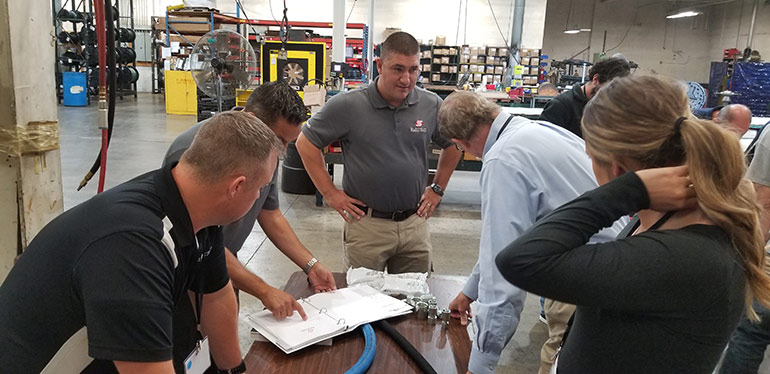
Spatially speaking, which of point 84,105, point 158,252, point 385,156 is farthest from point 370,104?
point 84,105

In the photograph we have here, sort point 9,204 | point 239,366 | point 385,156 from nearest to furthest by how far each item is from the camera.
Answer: point 239,366
point 9,204
point 385,156

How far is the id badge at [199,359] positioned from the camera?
1256 millimetres

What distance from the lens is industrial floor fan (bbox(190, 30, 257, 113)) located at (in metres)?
4.23

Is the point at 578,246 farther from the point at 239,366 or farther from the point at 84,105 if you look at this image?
the point at 84,105

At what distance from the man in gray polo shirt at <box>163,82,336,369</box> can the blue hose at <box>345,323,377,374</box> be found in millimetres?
217

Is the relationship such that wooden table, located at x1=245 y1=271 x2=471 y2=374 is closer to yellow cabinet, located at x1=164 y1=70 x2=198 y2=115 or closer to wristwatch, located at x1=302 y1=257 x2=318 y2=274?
wristwatch, located at x1=302 y1=257 x2=318 y2=274

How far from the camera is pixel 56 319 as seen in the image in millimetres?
894

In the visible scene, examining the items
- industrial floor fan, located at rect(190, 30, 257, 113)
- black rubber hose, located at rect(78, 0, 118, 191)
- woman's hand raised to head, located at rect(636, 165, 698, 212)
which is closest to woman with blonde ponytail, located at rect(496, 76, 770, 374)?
woman's hand raised to head, located at rect(636, 165, 698, 212)

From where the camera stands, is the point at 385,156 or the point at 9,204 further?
the point at 385,156

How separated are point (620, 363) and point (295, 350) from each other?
842 millimetres

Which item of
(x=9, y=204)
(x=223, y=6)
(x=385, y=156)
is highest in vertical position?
(x=223, y=6)

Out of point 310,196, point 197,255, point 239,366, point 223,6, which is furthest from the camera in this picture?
point 223,6

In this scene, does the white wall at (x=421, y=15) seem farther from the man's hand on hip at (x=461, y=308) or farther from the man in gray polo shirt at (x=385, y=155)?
the man's hand on hip at (x=461, y=308)

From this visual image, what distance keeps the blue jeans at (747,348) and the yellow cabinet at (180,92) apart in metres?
11.3
